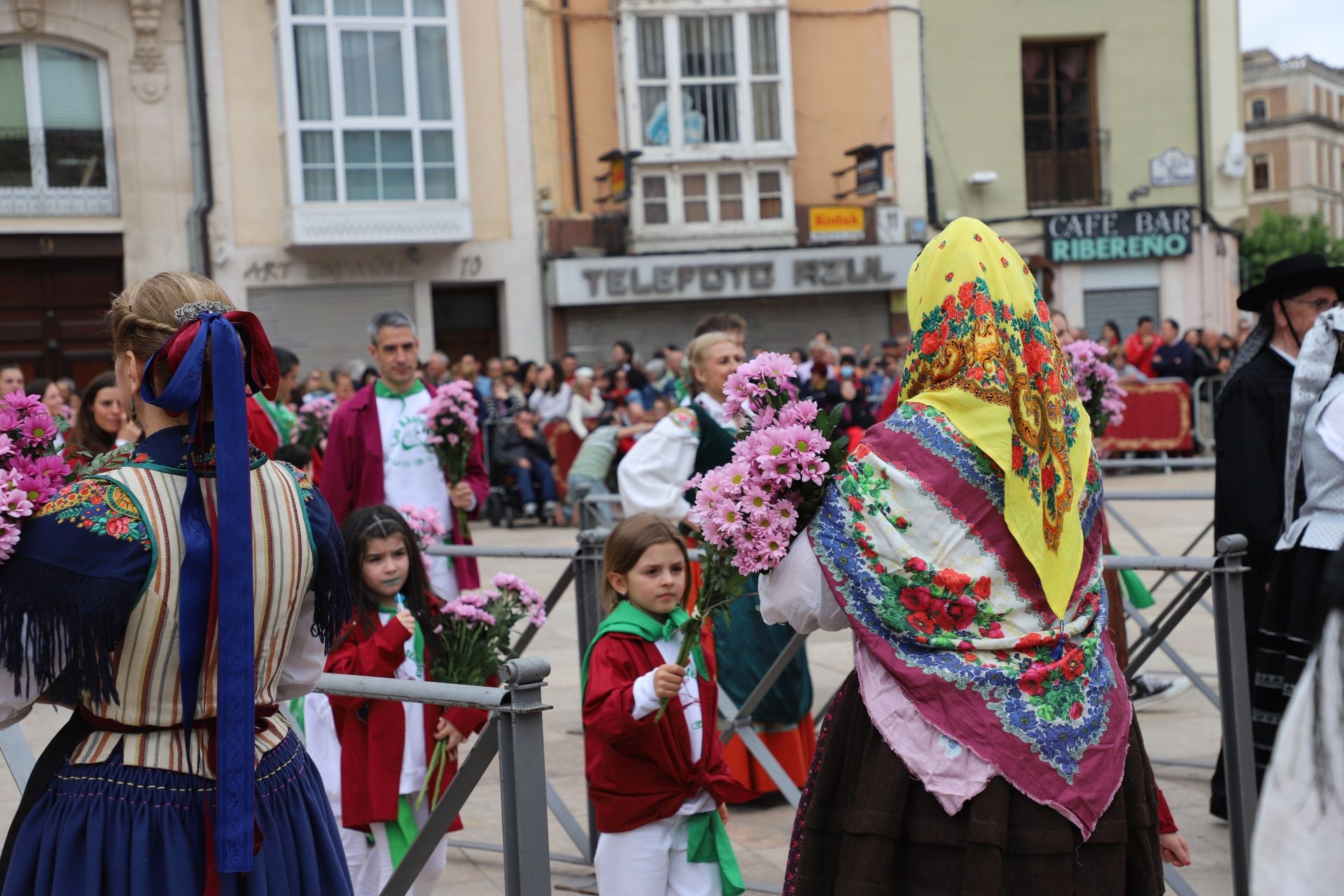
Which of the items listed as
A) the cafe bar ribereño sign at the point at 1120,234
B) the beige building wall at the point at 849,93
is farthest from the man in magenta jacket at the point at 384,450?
the cafe bar ribereño sign at the point at 1120,234

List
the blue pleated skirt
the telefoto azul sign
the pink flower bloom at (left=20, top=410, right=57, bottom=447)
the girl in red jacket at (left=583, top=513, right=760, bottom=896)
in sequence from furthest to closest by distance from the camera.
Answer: the telefoto azul sign, the girl in red jacket at (left=583, top=513, right=760, bottom=896), the pink flower bloom at (left=20, top=410, right=57, bottom=447), the blue pleated skirt

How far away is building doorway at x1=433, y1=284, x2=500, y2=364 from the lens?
22562mm

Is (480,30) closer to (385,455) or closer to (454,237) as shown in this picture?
(454,237)

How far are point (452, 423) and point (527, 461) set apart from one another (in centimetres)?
991

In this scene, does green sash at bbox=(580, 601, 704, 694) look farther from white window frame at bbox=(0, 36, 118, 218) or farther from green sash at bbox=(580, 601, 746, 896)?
white window frame at bbox=(0, 36, 118, 218)

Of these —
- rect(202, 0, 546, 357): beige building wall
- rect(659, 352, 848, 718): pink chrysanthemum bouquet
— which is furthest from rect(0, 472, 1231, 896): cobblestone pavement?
rect(202, 0, 546, 357): beige building wall

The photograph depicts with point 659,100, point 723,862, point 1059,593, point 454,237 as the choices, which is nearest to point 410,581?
point 723,862

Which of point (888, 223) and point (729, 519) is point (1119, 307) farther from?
point (729, 519)

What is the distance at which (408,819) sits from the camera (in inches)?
171

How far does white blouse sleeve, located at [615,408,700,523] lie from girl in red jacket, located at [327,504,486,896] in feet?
4.82

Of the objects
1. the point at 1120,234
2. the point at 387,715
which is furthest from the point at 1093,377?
the point at 1120,234

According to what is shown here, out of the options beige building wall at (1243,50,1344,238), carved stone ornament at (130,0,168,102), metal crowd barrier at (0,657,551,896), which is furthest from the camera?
beige building wall at (1243,50,1344,238)

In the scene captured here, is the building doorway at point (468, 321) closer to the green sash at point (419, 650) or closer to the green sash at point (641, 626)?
the green sash at point (419, 650)

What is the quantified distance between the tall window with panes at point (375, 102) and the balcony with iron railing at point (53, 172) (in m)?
2.65
